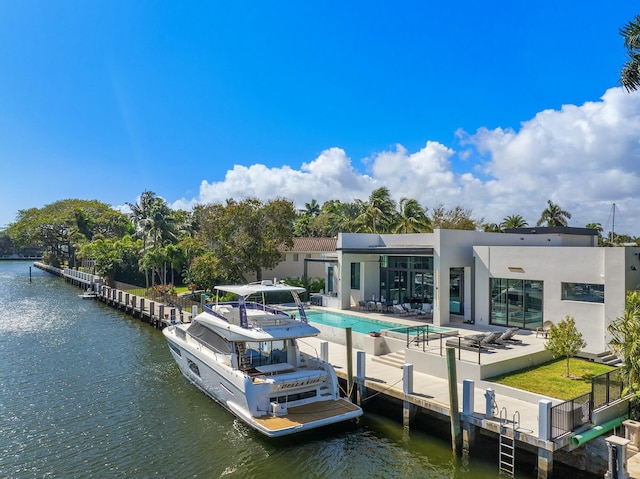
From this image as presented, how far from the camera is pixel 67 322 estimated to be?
27.9m

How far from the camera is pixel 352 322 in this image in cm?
2111

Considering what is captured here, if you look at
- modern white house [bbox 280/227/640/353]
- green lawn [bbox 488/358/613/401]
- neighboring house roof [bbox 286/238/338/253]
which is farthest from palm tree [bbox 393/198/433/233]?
green lawn [bbox 488/358/613/401]

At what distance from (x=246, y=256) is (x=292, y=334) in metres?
16.4

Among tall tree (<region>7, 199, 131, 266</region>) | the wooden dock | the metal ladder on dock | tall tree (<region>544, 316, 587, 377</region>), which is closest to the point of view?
the wooden dock

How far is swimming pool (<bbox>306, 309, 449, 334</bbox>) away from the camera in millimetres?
19089

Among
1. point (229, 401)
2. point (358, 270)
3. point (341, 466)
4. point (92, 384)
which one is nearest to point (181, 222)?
point (358, 270)

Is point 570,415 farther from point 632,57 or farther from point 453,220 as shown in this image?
point 453,220

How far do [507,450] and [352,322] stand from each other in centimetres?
1130

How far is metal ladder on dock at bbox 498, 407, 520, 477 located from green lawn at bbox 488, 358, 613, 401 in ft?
7.38

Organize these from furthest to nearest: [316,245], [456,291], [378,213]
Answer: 1. [378,213]
2. [316,245]
3. [456,291]

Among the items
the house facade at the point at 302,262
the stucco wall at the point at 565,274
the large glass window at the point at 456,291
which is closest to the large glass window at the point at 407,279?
the large glass window at the point at 456,291

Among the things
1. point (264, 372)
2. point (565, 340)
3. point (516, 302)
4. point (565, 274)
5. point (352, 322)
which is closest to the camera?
point (264, 372)

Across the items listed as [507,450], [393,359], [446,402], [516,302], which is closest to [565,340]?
Result: [446,402]

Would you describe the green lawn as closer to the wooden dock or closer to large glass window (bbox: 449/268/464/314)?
the wooden dock
